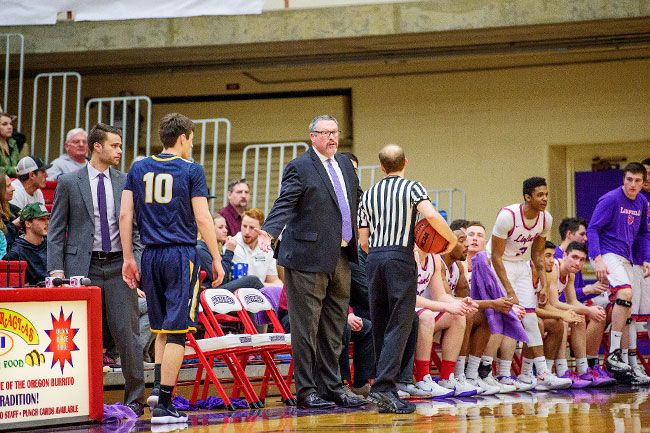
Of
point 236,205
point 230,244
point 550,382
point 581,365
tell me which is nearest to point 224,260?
point 230,244

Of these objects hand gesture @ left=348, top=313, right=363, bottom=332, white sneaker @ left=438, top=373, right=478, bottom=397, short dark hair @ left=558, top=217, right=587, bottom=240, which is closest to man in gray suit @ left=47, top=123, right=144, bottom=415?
hand gesture @ left=348, top=313, right=363, bottom=332

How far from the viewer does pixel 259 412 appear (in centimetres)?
693

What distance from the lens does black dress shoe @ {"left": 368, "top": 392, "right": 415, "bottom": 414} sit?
6.54 metres

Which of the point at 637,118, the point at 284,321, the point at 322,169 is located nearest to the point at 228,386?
the point at 284,321

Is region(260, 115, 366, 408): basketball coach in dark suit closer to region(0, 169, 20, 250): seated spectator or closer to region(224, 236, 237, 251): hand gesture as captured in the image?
region(0, 169, 20, 250): seated spectator

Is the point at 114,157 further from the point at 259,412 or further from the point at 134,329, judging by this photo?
the point at 259,412

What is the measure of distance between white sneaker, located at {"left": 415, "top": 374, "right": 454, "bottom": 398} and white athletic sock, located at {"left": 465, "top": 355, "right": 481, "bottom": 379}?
65 cm

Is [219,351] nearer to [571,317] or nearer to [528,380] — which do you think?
[528,380]

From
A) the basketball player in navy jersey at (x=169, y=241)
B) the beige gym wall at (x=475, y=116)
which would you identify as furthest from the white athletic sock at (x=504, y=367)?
the beige gym wall at (x=475, y=116)

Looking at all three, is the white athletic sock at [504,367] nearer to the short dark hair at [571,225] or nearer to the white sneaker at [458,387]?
the white sneaker at [458,387]

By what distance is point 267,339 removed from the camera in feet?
24.5

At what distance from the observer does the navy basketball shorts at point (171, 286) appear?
617 centimetres

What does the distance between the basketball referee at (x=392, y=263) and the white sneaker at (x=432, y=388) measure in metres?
0.82

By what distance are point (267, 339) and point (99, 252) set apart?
51.3 inches
